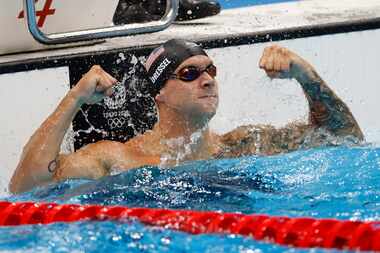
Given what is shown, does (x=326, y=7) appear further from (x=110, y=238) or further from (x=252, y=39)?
(x=110, y=238)

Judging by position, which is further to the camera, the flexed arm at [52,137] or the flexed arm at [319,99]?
the flexed arm at [319,99]

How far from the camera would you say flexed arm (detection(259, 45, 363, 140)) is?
326cm

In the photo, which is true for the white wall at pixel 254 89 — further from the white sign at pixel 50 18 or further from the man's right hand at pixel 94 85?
the man's right hand at pixel 94 85

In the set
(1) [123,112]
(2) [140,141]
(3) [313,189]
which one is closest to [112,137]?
(1) [123,112]

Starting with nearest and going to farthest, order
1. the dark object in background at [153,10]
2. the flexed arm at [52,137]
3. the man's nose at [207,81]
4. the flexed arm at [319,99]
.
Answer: the flexed arm at [52,137]
the man's nose at [207,81]
the flexed arm at [319,99]
the dark object in background at [153,10]

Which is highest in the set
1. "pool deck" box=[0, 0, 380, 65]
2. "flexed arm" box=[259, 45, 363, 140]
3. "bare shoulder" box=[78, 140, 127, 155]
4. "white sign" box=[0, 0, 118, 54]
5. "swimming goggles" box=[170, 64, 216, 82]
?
"white sign" box=[0, 0, 118, 54]

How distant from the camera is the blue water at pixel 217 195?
2373 mm

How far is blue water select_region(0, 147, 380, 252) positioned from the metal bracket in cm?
56

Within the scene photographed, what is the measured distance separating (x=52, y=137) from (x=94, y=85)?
206 millimetres

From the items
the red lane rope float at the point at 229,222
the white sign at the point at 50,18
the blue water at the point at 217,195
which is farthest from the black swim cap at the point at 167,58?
the red lane rope float at the point at 229,222

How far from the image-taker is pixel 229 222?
2.41 m

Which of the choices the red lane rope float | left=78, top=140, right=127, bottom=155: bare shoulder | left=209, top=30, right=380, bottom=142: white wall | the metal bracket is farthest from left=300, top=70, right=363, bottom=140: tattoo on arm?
the red lane rope float

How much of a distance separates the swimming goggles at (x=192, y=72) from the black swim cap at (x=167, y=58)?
3 cm

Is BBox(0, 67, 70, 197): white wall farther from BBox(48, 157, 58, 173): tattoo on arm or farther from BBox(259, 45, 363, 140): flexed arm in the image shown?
BBox(259, 45, 363, 140): flexed arm
